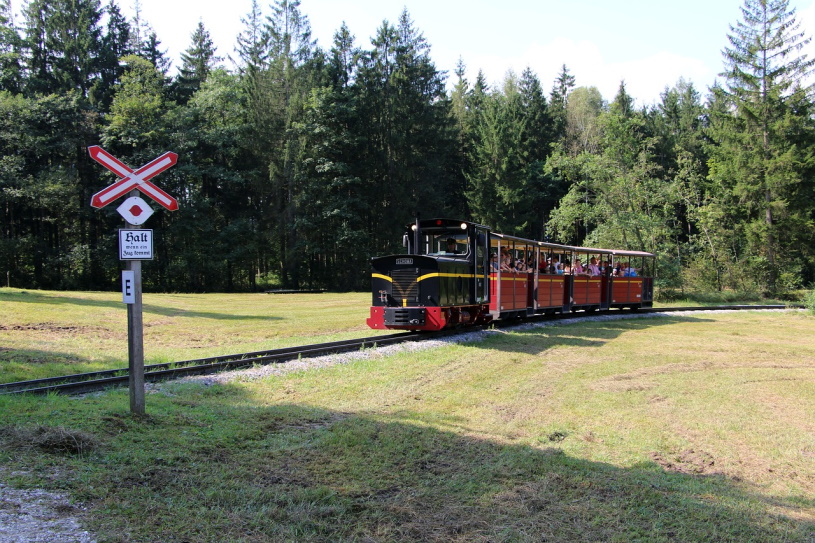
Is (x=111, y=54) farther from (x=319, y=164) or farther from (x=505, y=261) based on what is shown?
(x=505, y=261)

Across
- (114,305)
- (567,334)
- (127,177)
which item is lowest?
(567,334)

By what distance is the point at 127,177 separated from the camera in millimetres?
6617

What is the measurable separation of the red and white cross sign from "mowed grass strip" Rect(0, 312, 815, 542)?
253 centimetres

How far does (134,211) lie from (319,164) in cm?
3756

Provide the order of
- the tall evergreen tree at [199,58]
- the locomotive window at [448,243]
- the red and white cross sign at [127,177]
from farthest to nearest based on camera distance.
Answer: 1. the tall evergreen tree at [199,58]
2. the locomotive window at [448,243]
3. the red and white cross sign at [127,177]

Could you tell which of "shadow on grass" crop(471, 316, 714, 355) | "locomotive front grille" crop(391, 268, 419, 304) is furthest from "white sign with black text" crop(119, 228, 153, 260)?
"shadow on grass" crop(471, 316, 714, 355)

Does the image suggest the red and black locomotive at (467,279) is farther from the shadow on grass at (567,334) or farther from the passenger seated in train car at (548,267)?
the shadow on grass at (567,334)

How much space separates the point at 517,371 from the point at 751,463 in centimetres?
547

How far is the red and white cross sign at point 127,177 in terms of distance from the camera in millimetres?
6461

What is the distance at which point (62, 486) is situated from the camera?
15.7 ft

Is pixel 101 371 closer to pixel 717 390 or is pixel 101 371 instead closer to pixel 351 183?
pixel 717 390

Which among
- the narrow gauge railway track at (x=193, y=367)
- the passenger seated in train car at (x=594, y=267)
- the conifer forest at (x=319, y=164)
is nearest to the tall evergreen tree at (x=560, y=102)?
the conifer forest at (x=319, y=164)

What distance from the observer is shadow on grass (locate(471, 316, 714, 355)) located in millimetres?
15336

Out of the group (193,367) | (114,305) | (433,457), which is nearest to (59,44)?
(114,305)
